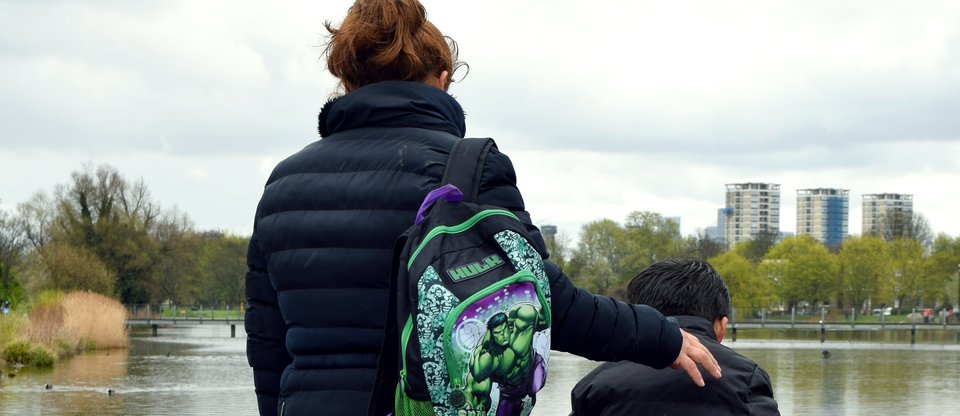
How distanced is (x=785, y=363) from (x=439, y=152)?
31537 millimetres

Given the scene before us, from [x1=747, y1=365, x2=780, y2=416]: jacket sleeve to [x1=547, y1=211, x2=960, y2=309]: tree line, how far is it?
70500 millimetres

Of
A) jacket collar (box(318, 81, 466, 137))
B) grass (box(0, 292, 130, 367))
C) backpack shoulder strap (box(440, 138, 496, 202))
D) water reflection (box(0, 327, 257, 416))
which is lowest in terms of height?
water reflection (box(0, 327, 257, 416))

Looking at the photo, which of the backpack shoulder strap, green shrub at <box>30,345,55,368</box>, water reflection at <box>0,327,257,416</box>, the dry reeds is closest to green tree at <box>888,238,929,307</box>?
the dry reeds

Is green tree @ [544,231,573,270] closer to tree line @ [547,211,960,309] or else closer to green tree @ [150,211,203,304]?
tree line @ [547,211,960,309]

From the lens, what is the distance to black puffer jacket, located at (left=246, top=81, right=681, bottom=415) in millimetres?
2203

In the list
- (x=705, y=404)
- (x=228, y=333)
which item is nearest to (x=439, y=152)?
(x=705, y=404)

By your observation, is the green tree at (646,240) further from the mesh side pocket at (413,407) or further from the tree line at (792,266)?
the mesh side pocket at (413,407)

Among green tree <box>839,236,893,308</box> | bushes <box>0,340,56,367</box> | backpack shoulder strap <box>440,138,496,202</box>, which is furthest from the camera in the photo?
green tree <box>839,236,893,308</box>

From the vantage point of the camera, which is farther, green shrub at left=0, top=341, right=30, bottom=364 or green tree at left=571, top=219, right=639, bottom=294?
green tree at left=571, top=219, right=639, bottom=294

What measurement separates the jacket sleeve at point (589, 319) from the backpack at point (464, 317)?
0.19 ft

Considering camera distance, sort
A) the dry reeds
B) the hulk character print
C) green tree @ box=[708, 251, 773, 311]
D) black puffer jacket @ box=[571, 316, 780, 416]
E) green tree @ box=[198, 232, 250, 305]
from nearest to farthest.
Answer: the hulk character print
black puffer jacket @ box=[571, 316, 780, 416]
the dry reeds
green tree @ box=[708, 251, 773, 311]
green tree @ box=[198, 232, 250, 305]

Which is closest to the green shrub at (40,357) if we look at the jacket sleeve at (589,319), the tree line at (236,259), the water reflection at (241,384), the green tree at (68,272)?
the water reflection at (241,384)

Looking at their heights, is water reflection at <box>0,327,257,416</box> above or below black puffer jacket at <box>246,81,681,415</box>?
below

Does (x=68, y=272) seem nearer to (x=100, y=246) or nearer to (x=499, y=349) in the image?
(x=100, y=246)
